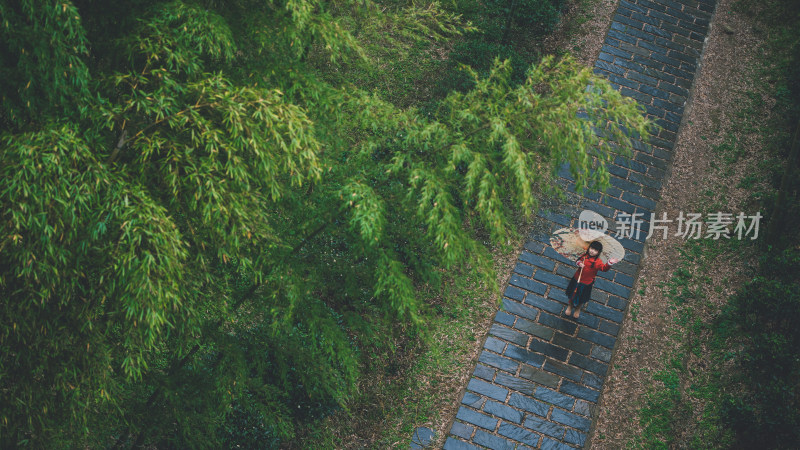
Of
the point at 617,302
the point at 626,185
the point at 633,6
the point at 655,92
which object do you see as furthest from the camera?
the point at 633,6

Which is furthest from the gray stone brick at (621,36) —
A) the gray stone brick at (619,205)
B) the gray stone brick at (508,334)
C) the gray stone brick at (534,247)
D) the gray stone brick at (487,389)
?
the gray stone brick at (487,389)

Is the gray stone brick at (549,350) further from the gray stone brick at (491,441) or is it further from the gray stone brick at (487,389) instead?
the gray stone brick at (491,441)

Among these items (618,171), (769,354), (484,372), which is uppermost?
(618,171)

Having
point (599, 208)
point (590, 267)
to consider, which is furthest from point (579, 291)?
point (599, 208)

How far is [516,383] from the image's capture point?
5.93m

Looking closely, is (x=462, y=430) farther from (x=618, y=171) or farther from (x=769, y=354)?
(x=618, y=171)

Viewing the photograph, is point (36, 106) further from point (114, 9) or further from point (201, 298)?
point (201, 298)

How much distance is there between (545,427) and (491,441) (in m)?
0.54

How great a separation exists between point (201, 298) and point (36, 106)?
5.45 ft

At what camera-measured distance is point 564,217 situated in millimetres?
7133

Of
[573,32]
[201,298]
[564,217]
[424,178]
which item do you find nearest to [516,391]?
[564,217]

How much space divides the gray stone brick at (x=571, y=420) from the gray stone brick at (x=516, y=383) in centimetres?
31

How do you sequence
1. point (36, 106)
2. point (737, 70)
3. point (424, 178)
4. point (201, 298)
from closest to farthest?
point (36, 106), point (424, 178), point (201, 298), point (737, 70)

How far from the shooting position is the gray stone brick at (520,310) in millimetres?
6367
